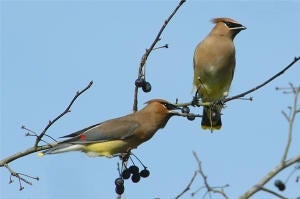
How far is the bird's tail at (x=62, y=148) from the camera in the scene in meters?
5.01

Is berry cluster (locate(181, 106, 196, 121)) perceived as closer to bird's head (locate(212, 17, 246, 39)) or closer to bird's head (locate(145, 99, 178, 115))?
bird's head (locate(145, 99, 178, 115))

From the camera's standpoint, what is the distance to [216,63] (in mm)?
7316

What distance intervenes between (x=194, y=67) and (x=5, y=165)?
134 inches

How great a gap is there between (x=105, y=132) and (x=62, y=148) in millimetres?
702

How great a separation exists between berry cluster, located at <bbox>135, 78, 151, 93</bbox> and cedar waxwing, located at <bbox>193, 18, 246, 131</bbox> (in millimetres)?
1973

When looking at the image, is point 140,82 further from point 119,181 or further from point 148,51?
point 119,181

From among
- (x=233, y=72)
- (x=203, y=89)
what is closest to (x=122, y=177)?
(x=203, y=89)

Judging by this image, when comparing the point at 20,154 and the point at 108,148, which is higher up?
the point at 20,154

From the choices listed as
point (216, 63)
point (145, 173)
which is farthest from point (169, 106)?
point (216, 63)

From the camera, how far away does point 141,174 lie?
496cm

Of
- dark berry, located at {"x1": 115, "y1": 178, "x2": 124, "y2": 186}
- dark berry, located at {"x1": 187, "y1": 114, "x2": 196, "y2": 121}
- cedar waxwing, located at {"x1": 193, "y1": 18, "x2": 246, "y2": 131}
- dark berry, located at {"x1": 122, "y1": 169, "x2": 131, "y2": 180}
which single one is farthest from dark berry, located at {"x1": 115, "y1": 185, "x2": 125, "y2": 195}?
cedar waxwing, located at {"x1": 193, "y1": 18, "x2": 246, "y2": 131}

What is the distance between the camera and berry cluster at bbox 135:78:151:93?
5.11 m

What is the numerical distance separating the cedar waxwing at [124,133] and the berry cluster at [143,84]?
412 millimetres

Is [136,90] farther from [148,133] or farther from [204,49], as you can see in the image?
[204,49]
